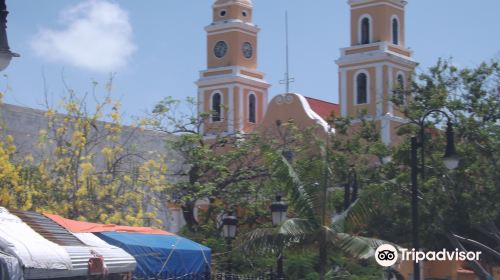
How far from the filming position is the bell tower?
1797 inches

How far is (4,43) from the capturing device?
30.0ft

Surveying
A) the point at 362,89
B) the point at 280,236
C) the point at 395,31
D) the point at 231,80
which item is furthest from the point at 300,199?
the point at 231,80

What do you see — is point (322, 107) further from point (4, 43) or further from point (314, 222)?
point (4, 43)

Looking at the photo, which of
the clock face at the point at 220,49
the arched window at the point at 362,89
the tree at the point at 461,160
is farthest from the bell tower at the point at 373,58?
the tree at the point at 461,160

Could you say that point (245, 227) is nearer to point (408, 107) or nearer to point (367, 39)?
point (408, 107)

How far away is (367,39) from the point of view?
155ft

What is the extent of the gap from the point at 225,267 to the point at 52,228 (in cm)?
878

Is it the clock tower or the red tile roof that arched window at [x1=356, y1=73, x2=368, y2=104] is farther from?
the clock tower

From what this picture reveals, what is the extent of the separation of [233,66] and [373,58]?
9.08 m

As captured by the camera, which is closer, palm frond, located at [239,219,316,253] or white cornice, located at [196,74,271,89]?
palm frond, located at [239,219,316,253]

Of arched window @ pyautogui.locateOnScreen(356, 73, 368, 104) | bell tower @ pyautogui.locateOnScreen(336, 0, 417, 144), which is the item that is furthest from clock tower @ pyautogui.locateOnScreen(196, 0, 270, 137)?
arched window @ pyautogui.locateOnScreen(356, 73, 368, 104)

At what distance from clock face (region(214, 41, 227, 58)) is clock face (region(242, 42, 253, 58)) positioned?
3.42 feet

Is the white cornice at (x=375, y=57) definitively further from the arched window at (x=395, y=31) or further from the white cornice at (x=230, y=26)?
the white cornice at (x=230, y=26)

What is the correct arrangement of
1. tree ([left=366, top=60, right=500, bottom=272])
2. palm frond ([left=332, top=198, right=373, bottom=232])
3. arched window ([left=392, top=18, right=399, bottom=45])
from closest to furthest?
palm frond ([left=332, top=198, right=373, bottom=232]) < tree ([left=366, top=60, right=500, bottom=272]) < arched window ([left=392, top=18, right=399, bottom=45])
